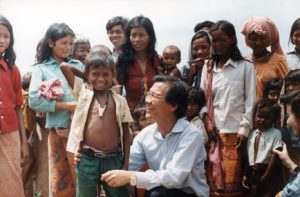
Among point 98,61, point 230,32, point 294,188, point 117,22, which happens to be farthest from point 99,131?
point 117,22

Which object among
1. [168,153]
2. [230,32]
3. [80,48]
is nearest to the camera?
[168,153]

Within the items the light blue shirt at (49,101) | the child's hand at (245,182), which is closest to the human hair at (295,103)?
the child's hand at (245,182)

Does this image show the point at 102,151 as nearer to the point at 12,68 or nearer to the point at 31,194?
the point at 12,68

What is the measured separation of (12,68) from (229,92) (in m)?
1.97

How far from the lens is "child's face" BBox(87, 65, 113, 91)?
12.1 ft

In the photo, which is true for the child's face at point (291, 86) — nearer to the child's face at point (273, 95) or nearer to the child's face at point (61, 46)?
the child's face at point (273, 95)

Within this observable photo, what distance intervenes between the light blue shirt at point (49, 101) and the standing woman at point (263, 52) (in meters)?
1.83

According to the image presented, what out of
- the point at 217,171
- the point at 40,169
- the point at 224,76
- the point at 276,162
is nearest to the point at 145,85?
the point at 224,76

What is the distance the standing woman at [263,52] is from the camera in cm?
469

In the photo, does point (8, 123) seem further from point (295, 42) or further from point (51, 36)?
point (295, 42)

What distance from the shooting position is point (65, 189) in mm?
4457

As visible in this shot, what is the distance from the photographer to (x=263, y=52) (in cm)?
478

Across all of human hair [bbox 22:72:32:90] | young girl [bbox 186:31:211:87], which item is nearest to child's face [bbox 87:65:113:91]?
young girl [bbox 186:31:211:87]

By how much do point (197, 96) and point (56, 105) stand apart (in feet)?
4.38
